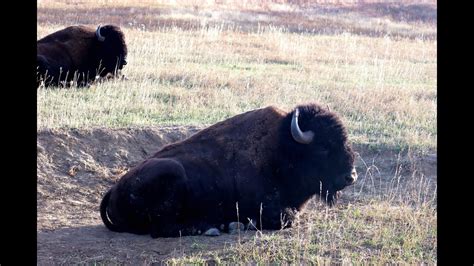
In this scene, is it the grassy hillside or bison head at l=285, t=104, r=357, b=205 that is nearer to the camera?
bison head at l=285, t=104, r=357, b=205

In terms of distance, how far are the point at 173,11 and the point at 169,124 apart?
79.3 feet

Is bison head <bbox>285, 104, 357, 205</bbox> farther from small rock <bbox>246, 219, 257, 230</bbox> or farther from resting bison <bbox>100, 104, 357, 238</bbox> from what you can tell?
small rock <bbox>246, 219, 257, 230</bbox>

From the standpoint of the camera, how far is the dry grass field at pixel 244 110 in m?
7.98

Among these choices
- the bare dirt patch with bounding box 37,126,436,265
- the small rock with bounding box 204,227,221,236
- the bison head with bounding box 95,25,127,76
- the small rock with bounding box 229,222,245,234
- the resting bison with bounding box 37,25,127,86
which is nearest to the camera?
the bare dirt patch with bounding box 37,126,436,265

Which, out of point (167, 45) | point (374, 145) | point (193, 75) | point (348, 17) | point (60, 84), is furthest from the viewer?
point (348, 17)

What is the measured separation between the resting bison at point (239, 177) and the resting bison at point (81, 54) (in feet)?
23.2

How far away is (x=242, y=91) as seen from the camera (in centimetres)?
1581

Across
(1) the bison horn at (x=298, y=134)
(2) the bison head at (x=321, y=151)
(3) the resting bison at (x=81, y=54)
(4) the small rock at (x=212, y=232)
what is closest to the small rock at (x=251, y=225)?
(4) the small rock at (x=212, y=232)

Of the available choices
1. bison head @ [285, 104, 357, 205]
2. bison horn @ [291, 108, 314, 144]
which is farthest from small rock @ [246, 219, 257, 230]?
bison horn @ [291, 108, 314, 144]

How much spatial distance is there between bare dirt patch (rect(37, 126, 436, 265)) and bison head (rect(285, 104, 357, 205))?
105cm

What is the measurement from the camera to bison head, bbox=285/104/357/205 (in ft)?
29.2

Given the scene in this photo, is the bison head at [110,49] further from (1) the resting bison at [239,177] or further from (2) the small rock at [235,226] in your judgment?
(2) the small rock at [235,226]
